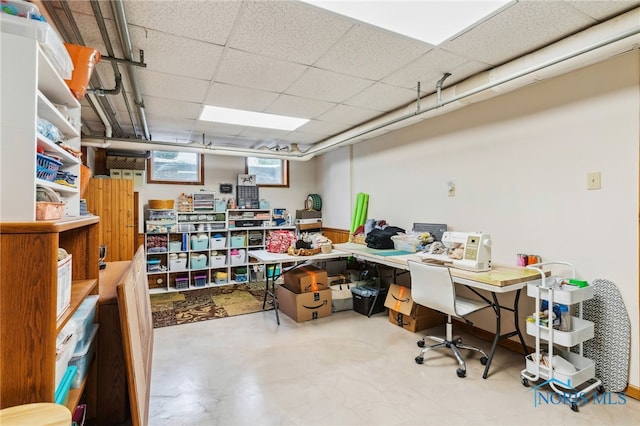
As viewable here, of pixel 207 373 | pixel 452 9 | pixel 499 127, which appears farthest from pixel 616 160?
pixel 207 373

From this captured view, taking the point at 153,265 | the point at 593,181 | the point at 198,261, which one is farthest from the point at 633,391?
the point at 153,265

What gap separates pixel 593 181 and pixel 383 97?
6.84 feet

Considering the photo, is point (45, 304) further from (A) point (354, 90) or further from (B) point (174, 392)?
(A) point (354, 90)

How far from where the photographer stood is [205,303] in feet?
15.1

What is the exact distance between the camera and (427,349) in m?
2.86

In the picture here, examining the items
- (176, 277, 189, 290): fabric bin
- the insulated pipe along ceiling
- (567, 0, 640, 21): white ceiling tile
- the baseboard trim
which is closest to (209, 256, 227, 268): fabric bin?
(176, 277, 189, 290): fabric bin

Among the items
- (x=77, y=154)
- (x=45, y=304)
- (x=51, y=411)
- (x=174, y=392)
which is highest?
(x=77, y=154)

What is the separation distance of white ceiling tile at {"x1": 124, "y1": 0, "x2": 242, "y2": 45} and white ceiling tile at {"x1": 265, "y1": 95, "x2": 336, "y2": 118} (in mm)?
1332

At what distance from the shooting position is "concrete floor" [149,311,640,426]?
2.11 meters

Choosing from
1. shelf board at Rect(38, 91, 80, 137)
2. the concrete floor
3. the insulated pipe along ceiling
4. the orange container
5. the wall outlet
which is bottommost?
the concrete floor

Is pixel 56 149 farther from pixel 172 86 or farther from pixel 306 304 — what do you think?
pixel 306 304

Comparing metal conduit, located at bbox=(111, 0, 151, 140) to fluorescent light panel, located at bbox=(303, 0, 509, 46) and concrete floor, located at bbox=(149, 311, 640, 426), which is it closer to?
fluorescent light panel, located at bbox=(303, 0, 509, 46)

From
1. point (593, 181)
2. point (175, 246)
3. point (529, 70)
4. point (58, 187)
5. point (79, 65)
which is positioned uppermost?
point (529, 70)

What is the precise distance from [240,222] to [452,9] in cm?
482
